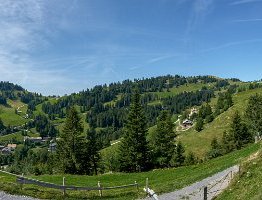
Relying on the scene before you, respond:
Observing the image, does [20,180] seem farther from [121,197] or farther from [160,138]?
[160,138]

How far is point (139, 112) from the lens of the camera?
247ft

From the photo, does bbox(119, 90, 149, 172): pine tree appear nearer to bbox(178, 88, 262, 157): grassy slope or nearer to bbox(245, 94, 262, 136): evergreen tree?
bbox(245, 94, 262, 136): evergreen tree

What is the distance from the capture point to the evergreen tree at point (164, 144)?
80.9m

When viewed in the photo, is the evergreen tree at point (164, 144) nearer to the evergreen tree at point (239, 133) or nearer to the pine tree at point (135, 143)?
the pine tree at point (135, 143)

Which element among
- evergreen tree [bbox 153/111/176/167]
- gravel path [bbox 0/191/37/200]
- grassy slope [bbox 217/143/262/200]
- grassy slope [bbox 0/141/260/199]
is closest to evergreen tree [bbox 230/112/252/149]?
evergreen tree [bbox 153/111/176/167]

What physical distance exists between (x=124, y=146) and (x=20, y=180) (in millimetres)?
41506

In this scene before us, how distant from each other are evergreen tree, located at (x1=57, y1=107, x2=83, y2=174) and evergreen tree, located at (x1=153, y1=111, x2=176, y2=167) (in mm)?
16412

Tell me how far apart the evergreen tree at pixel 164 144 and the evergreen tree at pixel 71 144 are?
53.8ft

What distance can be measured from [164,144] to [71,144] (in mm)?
19689

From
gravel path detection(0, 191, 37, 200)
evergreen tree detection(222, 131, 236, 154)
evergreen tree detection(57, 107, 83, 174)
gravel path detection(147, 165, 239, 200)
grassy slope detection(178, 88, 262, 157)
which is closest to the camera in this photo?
gravel path detection(0, 191, 37, 200)

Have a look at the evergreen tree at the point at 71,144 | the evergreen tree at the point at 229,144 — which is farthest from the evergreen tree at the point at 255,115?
the evergreen tree at the point at 71,144

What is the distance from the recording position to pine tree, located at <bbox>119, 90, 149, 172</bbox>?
73.9 metres

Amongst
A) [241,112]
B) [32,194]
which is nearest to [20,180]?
[32,194]

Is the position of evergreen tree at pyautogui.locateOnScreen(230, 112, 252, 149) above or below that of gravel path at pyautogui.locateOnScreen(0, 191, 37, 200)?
above
